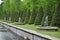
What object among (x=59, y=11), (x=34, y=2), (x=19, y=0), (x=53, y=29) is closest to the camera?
(x=53, y=29)

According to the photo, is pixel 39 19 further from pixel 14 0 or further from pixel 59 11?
pixel 14 0

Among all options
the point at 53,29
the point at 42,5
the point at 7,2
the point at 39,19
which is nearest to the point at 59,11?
the point at 53,29

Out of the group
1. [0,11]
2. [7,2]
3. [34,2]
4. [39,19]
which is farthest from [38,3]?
[0,11]

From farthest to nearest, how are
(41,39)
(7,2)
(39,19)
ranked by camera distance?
(7,2) < (39,19) < (41,39)

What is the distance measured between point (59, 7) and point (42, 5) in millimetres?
12937

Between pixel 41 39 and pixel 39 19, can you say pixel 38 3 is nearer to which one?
pixel 39 19

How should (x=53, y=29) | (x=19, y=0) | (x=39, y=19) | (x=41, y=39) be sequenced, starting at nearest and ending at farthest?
(x=41, y=39)
(x=53, y=29)
(x=39, y=19)
(x=19, y=0)

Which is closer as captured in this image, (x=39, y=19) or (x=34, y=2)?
(x=39, y=19)

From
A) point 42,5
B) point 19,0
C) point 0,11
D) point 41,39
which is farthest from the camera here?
point 0,11

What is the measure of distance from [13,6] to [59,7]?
146 feet

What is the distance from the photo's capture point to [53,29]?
21.0 m

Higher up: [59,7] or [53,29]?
[59,7]

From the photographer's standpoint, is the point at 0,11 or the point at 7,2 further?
the point at 0,11

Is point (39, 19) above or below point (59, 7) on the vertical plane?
below
